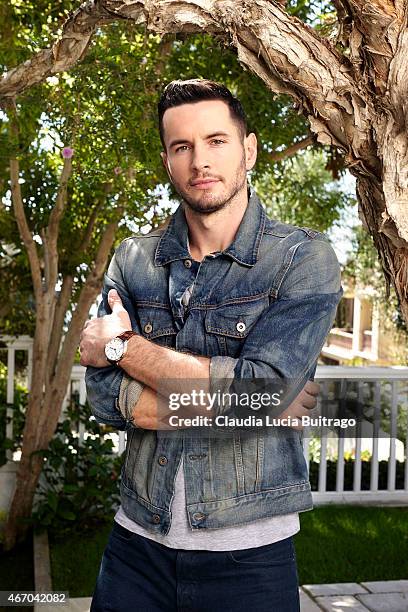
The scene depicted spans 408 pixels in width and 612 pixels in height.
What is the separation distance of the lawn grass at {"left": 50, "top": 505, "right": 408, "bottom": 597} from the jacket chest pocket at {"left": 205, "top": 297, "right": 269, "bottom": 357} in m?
2.76

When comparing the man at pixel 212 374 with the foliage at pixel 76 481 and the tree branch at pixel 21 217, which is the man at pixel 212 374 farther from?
the foliage at pixel 76 481

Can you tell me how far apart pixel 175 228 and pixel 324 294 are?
0.44 meters

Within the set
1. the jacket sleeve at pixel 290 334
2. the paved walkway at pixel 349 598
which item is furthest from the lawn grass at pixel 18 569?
the jacket sleeve at pixel 290 334

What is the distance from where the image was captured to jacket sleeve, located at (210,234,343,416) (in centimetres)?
164

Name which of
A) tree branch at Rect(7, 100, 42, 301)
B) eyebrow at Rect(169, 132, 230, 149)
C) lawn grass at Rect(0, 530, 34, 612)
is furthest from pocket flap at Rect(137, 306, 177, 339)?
lawn grass at Rect(0, 530, 34, 612)

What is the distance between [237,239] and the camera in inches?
71.4

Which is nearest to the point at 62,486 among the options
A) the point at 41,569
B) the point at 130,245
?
the point at 41,569

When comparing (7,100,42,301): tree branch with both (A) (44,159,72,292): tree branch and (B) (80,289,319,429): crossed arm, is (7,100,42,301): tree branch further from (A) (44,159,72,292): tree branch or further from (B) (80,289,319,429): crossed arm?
(B) (80,289,319,429): crossed arm

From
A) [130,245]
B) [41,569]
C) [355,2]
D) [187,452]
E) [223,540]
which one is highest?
[355,2]

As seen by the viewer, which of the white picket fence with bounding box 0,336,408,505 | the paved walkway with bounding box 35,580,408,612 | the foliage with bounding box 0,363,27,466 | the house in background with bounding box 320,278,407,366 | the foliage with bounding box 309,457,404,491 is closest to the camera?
the paved walkway with bounding box 35,580,408,612

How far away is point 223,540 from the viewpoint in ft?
5.56

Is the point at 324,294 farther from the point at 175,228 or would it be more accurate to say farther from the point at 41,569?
the point at 41,569

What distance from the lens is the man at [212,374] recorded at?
168 centimetres

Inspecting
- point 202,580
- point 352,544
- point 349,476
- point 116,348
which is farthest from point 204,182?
point 349,476
